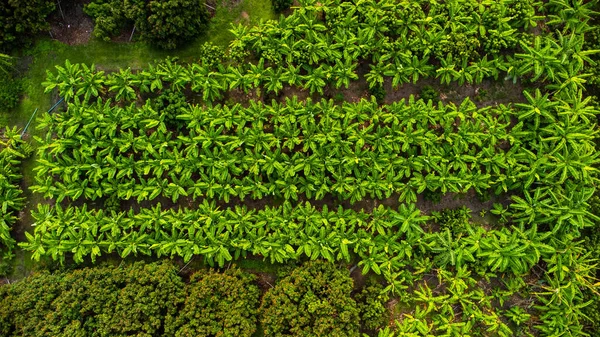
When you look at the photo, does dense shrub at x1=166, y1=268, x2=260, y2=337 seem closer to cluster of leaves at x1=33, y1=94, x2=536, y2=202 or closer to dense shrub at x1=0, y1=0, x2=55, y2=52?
cluster of leaves at x1=33, y1=94, x2=536, y2=202

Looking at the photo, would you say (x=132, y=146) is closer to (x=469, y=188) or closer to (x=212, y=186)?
(x=212, y=186)

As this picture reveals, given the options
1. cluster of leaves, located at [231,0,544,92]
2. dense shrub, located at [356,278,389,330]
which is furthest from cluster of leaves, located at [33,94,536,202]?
dense shrub, located at [356,278,389,330]

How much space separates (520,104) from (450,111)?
1.68 meters

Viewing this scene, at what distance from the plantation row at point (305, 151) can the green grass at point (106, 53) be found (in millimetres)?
1469

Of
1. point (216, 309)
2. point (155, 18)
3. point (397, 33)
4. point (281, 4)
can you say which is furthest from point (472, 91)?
point (216, 309)

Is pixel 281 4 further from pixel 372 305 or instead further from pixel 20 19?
pixel 372 305

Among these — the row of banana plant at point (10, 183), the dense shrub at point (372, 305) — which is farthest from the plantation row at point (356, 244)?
the row of banana plant at point (10, 183)

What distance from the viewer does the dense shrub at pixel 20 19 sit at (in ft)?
29.1

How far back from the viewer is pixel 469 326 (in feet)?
28.3

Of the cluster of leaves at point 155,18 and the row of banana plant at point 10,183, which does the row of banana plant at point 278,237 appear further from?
the cluster of leaves at point 155,18

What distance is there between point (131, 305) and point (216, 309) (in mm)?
1890

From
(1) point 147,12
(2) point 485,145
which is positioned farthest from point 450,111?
(1) point 147,12

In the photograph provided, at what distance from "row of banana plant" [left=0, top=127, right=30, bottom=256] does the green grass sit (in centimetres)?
59

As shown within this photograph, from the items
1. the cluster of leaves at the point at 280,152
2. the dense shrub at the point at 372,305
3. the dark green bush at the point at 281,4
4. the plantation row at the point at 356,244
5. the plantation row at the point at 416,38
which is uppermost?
the dark green bush at the point at 281,4
